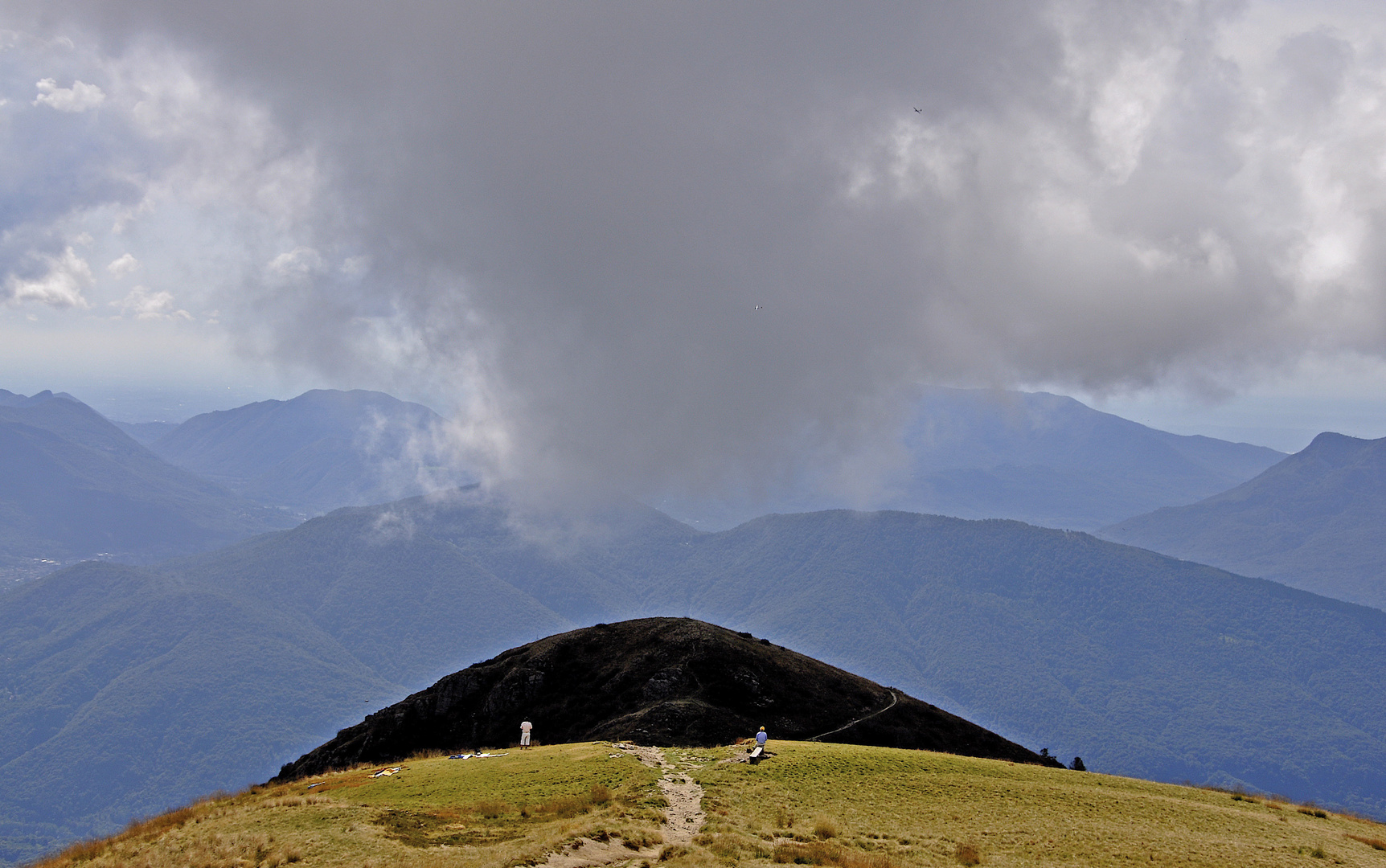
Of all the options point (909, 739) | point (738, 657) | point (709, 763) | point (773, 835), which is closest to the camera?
point (773, 835)

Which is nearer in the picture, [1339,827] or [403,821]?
[403,821]

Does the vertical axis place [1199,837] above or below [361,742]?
below

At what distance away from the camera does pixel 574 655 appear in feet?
278

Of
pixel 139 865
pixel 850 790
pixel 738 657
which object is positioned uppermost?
pixel 738 657

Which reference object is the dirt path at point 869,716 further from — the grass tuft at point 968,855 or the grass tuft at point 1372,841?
the grass tuft at point 1372,841

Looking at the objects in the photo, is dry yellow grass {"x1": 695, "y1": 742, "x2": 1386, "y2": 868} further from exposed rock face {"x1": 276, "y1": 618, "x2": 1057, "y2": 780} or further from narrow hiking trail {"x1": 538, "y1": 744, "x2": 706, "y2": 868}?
exposed rock face {"x1": 276, "y1": 618, "x2": 1057, "y2": 780}

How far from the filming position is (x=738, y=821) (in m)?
36.4

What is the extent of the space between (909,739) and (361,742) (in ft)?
162

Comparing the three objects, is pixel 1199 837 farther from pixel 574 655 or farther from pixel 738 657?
pixel 574 655

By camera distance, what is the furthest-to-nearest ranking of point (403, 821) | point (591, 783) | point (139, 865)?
point (591, 783) < point (403, 821) < point (139, 865)

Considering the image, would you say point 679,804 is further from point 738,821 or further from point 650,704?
point 650,704

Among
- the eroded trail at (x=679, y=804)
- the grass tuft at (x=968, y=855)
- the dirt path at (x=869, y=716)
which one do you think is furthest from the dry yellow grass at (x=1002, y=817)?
the dirt path at (x=869, y=716)

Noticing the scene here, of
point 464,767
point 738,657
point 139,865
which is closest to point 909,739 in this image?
point 738,657

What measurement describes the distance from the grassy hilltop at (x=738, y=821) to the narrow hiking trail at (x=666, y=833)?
11 cm
